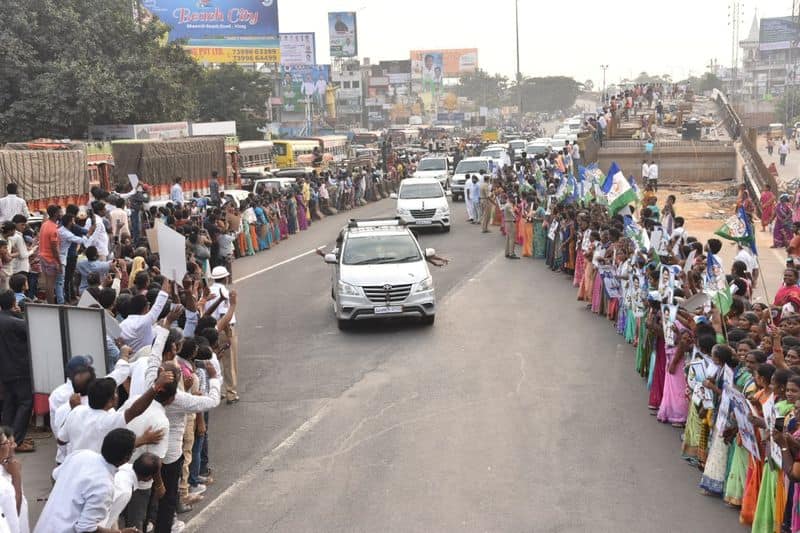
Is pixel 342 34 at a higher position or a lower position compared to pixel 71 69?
higher

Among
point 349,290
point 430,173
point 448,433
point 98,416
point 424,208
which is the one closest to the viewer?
point 98,416

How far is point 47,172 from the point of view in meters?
25.6

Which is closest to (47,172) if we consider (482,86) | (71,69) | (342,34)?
(71,69)

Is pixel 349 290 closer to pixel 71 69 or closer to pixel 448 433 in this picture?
pixel 448 433

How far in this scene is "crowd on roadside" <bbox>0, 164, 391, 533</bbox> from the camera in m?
5.60

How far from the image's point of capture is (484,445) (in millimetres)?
9992

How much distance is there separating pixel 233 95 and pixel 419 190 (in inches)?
1553

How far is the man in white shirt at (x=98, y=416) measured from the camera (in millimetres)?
6605

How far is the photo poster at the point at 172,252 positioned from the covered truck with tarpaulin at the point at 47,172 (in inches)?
574

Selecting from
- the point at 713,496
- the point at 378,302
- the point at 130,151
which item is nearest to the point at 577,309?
the point at 378,302

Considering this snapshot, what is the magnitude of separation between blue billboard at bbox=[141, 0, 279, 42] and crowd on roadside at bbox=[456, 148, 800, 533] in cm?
5138

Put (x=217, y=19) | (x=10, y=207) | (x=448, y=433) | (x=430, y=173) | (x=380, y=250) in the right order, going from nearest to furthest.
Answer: (x=448, y=433), (x=380, y=250), (x=10, y=207), (x=430, y=173), (x=217, y=19)

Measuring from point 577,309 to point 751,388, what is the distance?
371 inches

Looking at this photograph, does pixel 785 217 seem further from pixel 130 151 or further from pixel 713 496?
pixel 130 151
